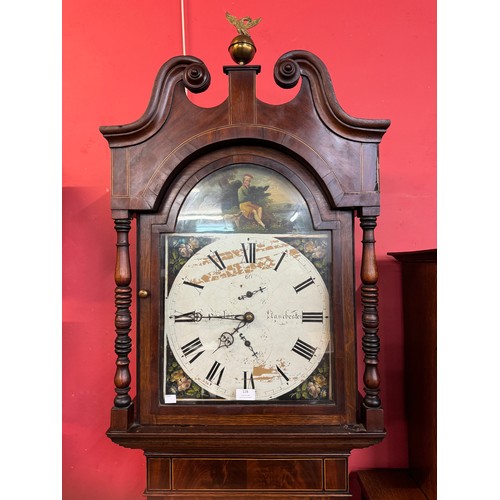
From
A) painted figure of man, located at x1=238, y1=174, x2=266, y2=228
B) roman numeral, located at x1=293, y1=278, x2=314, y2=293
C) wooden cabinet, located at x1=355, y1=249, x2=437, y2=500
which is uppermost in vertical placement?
painted figure of man, located at x1=238, y1=174, x2=266, y2=228

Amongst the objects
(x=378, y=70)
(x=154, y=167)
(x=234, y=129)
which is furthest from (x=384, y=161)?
(x=154, y=167)

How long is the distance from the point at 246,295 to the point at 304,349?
20 centimetres

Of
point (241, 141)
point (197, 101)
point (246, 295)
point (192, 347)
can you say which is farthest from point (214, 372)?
point (197, 101)

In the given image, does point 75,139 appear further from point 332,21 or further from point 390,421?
point 390,421

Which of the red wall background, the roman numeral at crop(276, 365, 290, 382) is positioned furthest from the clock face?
the red wall background

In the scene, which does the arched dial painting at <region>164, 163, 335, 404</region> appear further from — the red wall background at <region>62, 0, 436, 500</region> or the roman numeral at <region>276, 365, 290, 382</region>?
the red wall background at <region>62, 0, 436, 500</region>

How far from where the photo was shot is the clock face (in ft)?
3.22

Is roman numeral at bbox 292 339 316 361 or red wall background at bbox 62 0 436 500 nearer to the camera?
roman numeral at bbox 292 339 316 361

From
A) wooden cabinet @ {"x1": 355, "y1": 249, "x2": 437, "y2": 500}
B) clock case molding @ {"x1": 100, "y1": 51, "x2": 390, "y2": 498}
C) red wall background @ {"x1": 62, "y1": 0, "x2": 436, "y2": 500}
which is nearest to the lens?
clock case molding @ {"x1": 100, "y1": 51, "x2": 390, "y2": 498}

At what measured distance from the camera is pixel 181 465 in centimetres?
99

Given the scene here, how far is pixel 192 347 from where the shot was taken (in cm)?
99

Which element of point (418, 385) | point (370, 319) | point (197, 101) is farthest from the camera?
point (197, 101)

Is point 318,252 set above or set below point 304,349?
above

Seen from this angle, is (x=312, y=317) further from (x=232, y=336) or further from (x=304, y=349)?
(x=232, y=336)
